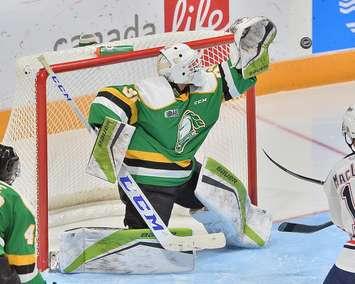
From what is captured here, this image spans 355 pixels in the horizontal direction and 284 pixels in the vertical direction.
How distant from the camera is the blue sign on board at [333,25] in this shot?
267 inches

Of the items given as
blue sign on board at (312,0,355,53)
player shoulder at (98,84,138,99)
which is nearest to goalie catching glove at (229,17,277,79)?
player shoulder at (98,84,138,99)

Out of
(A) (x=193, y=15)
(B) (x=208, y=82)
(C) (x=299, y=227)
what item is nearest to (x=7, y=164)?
(B) (x=208, y=82)

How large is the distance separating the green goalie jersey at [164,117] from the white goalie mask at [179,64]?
41mm

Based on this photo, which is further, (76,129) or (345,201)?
(76,129)

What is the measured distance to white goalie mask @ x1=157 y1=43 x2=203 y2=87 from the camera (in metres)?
4.20

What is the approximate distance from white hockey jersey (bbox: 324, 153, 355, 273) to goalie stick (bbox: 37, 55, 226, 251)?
2.94 feet

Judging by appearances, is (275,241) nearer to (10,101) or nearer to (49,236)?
(49,236)

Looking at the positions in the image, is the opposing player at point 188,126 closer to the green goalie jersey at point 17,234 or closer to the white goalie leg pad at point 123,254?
the white goalie leg pad at point 123,254

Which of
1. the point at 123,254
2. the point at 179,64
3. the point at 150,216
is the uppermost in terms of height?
the point at 179,64

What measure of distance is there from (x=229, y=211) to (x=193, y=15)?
6.44 ft

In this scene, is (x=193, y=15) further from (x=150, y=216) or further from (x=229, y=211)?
(x=150, y=216)

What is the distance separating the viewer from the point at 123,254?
425 cm

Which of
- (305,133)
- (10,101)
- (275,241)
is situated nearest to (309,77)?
(305,133)

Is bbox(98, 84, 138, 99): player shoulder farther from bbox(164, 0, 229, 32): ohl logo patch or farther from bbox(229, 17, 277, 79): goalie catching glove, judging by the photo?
bbox(164, 0, 229, 32): ohl logo patch
